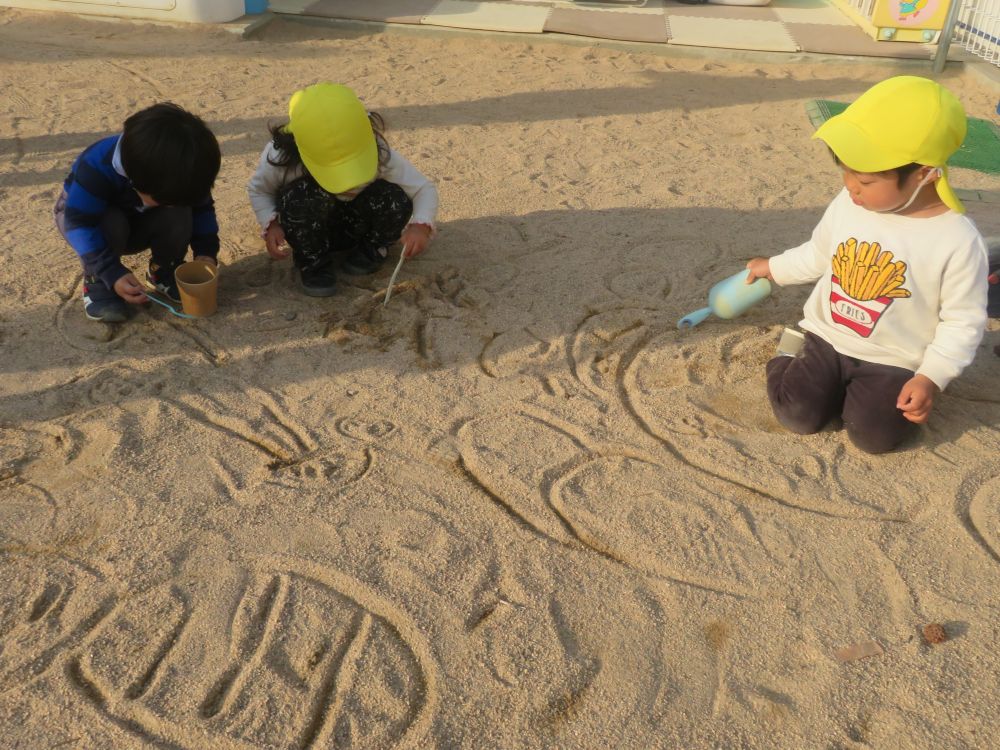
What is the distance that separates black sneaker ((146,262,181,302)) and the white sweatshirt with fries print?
2394 millimetres

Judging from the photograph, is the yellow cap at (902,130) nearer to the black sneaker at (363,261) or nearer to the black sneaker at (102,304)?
the black sneaker at (363,261)

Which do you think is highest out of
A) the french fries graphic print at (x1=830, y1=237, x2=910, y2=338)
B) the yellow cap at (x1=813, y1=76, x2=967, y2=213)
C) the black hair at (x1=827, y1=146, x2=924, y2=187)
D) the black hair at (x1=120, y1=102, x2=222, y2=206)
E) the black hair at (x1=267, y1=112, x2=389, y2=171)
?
the yellow cap at (x1=813, y1=76, x2=967, y2=213)

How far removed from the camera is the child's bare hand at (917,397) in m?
2.60

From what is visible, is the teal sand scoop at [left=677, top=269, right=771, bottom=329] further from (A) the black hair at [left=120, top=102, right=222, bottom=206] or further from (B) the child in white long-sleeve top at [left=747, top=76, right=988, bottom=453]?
(A) the black hair at [left=120, top=102, right=222, bottom=206]

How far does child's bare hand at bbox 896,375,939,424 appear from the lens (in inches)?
102

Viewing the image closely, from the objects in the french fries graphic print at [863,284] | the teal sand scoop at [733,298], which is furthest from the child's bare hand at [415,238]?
the french fries graphic print at [863,284]

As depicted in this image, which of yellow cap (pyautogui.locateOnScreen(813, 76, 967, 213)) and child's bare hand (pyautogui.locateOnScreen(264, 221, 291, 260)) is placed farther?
child's bare hand (pyautogui.locateOnScreen(264, 221, 291, 260))

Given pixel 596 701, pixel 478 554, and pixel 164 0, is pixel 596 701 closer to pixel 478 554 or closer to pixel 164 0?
pixel 478 554

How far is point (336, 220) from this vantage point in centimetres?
361

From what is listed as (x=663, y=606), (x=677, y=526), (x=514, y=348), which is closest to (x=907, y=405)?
(x=677, y=526)

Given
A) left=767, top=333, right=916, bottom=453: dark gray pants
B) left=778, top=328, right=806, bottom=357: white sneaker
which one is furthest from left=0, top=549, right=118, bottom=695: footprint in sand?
left=778, top=328, right=806, bottom=357: white sneaker

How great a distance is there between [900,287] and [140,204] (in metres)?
A: 2.65

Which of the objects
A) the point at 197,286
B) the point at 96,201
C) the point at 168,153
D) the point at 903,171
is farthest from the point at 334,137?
the point at 903,171

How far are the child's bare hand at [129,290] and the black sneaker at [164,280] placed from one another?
0.26m
